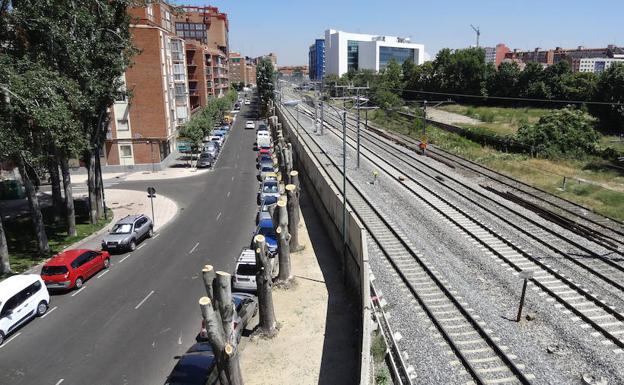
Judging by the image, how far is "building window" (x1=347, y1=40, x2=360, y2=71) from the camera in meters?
184

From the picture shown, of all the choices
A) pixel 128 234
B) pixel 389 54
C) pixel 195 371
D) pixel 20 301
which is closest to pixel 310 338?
pixel 195 371

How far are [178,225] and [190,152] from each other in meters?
23.2

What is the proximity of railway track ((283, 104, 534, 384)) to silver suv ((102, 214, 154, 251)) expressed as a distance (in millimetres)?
11297

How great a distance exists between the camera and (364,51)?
595 ft

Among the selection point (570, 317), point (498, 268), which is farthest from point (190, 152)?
point (570, 317)

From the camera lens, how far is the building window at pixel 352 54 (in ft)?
602

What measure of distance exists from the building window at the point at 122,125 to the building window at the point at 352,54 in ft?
492

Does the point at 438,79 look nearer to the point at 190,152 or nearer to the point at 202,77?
the point at 202,77

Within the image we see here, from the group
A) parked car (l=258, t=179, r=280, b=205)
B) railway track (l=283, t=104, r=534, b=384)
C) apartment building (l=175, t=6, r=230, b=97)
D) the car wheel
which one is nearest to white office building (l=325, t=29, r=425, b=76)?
apartment building (l=175, t=6, r=230, b=97)

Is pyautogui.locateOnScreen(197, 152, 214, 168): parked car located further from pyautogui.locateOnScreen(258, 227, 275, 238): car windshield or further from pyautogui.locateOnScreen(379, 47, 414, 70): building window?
pyautogui.locateOnScreen(379, 47, 414, 70): building window

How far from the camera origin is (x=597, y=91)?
2018 inches

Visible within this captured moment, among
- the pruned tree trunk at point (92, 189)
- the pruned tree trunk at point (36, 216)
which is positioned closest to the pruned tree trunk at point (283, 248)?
the pruned tree trunk at point (36, 216)

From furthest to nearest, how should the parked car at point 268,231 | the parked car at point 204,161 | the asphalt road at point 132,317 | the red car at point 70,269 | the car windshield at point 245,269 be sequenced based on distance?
the parked car at point 204,161
the parked car at point 268,231
the red car at point 70,269
the car windshield at point 245,269
the asphalt road at point 132,317

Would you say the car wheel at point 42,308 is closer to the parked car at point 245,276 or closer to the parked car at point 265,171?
the parked car at point 245,276
